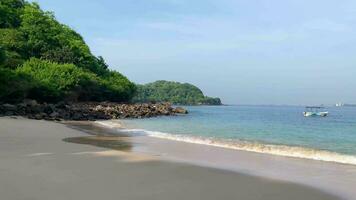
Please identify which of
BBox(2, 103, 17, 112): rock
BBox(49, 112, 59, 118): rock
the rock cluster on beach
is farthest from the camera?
BBox(49, 112, 59, 118): rock

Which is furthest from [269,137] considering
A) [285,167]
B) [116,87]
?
[116,87]

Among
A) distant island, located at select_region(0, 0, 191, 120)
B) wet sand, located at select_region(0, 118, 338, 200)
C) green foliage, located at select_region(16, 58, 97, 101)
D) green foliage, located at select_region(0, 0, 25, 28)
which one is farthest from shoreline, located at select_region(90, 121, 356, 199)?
green foliage, located at select_region(0, 0, 25, 28)

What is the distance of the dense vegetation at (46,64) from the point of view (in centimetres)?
4898

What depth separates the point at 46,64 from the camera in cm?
Answer: 6656

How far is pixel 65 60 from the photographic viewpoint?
3349 inches

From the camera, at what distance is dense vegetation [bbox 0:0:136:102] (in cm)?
4898

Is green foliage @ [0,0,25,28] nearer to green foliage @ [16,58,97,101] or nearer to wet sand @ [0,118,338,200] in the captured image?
green foliage @ [16,58,97,101]

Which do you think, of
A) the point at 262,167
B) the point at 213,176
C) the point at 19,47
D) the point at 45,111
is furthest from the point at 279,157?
the point at 19,47

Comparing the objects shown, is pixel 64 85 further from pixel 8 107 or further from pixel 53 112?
pixel 8 107

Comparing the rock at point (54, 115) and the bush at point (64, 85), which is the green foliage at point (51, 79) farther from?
the rock at point (54, 115)

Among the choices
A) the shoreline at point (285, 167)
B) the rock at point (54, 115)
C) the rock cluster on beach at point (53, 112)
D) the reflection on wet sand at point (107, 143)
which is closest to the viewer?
the shoreline at point (285, 167)

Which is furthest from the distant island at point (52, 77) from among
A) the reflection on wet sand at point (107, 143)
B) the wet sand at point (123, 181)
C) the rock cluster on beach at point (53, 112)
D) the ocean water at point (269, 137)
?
the wet sand at point (123, 181)

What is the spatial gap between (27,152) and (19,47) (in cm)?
6741

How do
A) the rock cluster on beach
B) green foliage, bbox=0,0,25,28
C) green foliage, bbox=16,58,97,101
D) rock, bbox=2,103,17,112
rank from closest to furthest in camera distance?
rock, bbox=2,103,17,112 < the rock cluster on beach < green foliage, bbox=16,58,97,101 < green foliage, bbox=0,0,25,28
